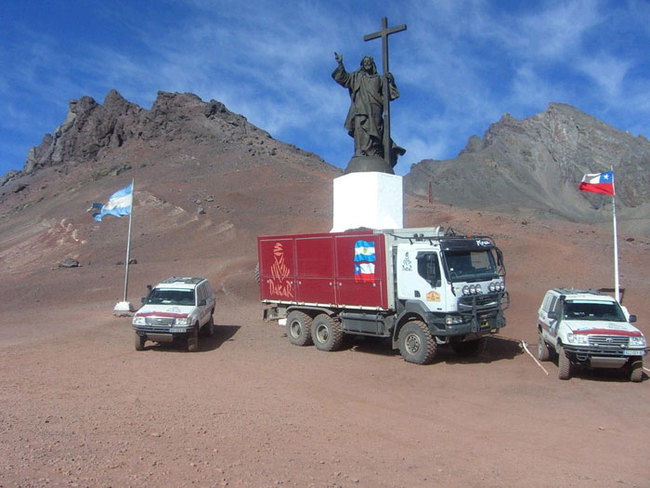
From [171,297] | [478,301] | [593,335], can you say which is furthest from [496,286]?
[171,297]

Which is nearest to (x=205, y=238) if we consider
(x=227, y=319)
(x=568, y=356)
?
(x=227, y=319)

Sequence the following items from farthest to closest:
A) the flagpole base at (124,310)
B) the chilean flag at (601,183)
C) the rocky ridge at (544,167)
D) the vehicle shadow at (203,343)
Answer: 1. the rocky ridge at (544,167)
2. the flagpole base at (124,310)
3. the chilean flag at (601,183)
4. the vehicle shadow at (203,343)

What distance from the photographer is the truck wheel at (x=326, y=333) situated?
1541 cm

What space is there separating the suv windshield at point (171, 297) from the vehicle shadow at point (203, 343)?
1176mm

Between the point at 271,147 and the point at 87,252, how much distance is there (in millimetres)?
42462

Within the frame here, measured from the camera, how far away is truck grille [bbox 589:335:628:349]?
11523 mm

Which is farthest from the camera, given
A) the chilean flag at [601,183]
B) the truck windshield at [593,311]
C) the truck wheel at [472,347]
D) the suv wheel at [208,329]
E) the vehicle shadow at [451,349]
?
the suv wheel at [208,329]

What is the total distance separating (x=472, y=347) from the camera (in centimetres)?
1478

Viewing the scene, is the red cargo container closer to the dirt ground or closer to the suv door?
the dirt ground

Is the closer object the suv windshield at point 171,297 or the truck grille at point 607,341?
the truck grille at point 607,341

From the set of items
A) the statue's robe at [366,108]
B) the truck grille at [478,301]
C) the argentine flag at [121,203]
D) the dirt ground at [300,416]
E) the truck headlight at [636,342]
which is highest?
the statue's robe at [366,108]

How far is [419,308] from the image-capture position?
44.2 feet

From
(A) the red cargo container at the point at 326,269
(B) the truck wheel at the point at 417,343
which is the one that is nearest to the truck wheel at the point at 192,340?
(A) the red cargo container at the point at 326,269

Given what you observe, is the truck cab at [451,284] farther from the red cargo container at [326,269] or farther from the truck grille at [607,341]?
the truck grille at [607,341]
